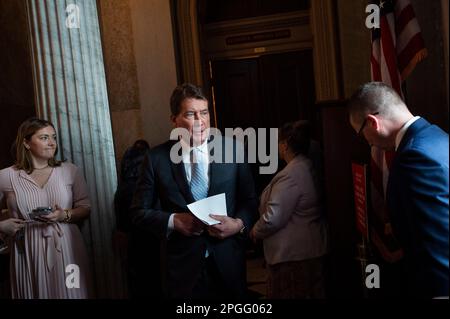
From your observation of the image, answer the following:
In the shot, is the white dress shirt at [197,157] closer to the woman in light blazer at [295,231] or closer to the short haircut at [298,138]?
the woman in light blazer at [295,231]

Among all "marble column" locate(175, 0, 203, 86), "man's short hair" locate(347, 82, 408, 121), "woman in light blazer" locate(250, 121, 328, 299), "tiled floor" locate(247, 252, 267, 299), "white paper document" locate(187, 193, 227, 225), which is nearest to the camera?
"man's short hair" locate(347, 82, 408, 121)

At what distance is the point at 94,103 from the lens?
350 cm

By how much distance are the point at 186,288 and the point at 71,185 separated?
115cm

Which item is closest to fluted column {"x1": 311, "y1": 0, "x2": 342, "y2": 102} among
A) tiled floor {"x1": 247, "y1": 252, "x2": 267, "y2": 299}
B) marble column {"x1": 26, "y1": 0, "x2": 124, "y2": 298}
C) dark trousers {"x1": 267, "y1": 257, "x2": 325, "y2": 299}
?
tiled floor {"x1": 247, "y1": 252, "x2": 267, "y2": 299}

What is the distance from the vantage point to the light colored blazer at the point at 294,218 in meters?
3.22

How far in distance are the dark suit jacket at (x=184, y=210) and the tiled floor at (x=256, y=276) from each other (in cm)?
250

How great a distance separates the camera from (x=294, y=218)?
3291 mm

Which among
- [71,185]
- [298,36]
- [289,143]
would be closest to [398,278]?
[289,143]

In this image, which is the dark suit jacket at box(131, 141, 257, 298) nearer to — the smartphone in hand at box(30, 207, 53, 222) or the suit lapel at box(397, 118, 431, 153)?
the smartphone in hand at box(30, 207, 53, 222)

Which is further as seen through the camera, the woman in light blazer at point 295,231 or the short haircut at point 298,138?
the short haircut at point 298,138

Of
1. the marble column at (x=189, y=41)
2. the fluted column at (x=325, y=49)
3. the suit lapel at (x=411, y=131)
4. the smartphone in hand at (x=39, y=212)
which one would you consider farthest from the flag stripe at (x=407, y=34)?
the marble column at (x=189, y=41)

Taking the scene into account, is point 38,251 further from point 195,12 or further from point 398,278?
point 195,12

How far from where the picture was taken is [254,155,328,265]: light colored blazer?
10.6ft

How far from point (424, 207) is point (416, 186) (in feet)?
0.25
